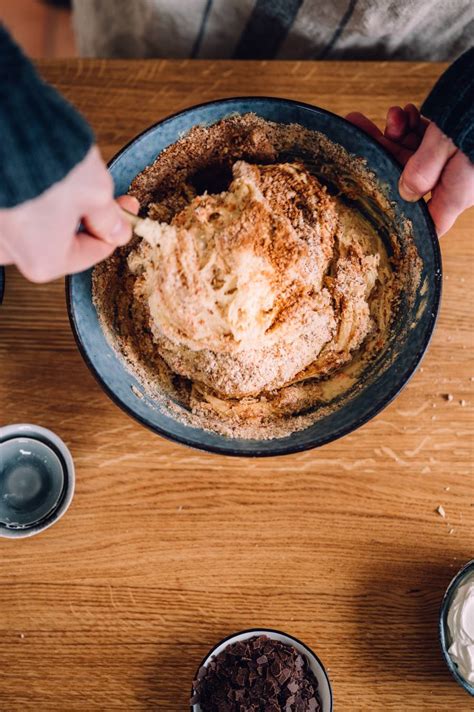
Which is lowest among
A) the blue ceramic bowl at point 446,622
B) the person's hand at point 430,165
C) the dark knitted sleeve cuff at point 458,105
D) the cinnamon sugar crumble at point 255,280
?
the blue ceramic bowl at point 446,622

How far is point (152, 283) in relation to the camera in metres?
0.98

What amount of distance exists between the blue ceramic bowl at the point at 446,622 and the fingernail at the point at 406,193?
0.56m

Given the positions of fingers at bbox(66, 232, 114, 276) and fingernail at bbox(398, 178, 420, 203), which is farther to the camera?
fingernail at bbox(398, 178, 420, 203)

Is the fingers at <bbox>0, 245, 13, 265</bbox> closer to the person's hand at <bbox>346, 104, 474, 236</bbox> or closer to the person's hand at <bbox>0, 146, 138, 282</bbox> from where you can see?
the person's hand at <bbox>0, 146, 138, 282</bbox>

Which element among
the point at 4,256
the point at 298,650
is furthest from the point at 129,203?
the point at 298,650

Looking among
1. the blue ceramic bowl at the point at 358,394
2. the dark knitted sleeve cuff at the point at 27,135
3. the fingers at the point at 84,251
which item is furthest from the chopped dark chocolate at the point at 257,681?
the dark knitted sleeve cuff at the point at 27,135

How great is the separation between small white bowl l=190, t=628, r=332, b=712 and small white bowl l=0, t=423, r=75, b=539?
32 cm

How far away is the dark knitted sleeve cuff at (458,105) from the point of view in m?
0.90

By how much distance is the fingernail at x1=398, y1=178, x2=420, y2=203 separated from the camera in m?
0.96

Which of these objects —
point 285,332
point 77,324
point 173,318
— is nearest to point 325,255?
point 285,332

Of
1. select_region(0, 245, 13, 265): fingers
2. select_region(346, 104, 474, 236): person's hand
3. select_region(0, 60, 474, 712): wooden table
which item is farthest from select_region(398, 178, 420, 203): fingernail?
select_region(0, 245, 13, 265): fingers

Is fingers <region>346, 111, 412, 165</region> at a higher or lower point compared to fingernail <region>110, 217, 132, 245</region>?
higher

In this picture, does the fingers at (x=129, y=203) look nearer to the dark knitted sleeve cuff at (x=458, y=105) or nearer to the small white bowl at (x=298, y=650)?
the dark knitted sleeve cuff at (x=458, y=105)

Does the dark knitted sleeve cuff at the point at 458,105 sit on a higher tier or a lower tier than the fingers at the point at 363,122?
A: higher
